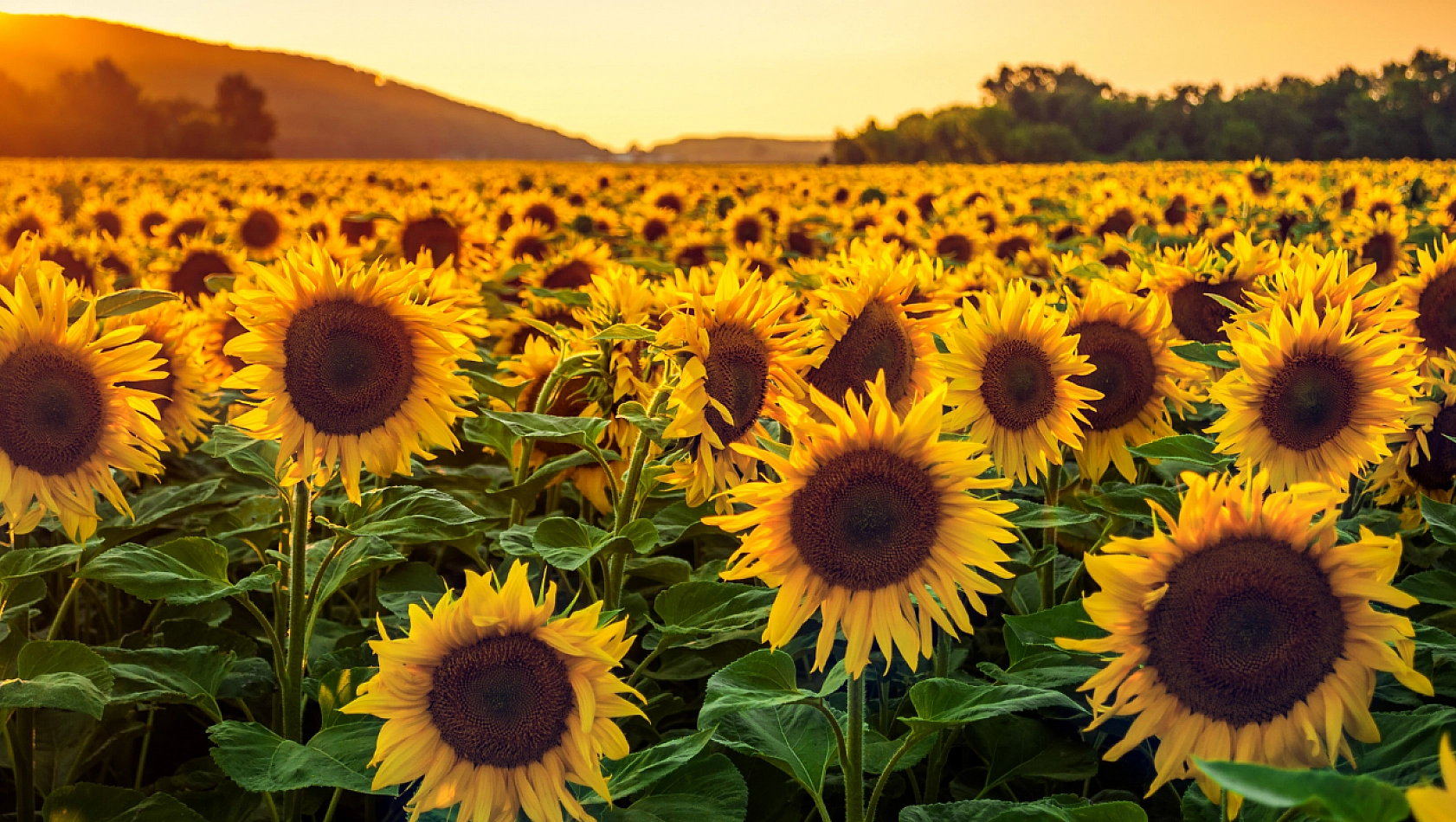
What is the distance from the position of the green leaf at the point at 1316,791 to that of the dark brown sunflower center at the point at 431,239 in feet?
19.6

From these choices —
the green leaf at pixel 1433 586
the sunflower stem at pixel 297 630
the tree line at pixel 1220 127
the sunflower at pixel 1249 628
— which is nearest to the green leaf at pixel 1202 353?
the green leaf at pixel 1433 586

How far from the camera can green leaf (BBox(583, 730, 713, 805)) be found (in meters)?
2.20

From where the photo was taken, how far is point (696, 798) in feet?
7.72

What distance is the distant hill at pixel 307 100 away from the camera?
6122 inches

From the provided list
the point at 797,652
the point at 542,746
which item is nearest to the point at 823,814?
the point at 542,746

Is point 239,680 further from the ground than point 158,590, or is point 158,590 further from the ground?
point 158,590

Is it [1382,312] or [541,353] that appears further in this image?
[541,353]

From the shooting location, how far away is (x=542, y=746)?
6.97 feet

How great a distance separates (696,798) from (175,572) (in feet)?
4.70

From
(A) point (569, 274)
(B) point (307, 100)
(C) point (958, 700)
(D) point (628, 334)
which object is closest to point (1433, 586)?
(C) point (958, 700)

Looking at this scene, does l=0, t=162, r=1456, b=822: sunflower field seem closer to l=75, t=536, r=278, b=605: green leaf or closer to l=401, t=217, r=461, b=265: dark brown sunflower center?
l=75, t=536, r=278, b=605: green leaf

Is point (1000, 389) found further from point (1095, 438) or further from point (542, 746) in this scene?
point (542, 746)

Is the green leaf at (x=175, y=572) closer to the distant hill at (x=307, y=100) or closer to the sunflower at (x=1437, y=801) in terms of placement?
the sunflower at (x=1437, y=801)

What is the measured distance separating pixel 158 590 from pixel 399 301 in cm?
90
